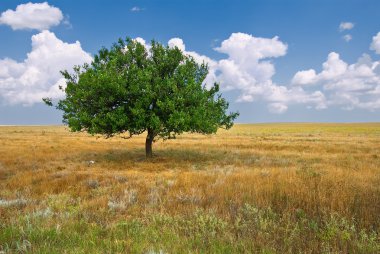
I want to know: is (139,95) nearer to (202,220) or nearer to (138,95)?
(138,95)

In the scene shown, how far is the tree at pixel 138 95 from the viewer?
23.6m

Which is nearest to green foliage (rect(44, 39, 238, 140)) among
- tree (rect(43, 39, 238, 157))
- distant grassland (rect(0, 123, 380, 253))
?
tree (rect(43, 39, 238, 157))

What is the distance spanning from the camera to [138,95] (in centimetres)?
2434

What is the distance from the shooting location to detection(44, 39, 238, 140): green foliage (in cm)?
2358

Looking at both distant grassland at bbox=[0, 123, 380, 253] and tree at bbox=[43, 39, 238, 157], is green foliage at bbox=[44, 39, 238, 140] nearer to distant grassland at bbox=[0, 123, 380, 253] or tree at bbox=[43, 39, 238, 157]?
tree at bbox=[43, 39, 238, 157]

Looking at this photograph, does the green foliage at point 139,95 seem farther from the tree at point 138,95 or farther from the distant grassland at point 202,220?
the distant grassland at point 202,220

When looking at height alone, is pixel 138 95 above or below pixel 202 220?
above

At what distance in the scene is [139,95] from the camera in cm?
2445

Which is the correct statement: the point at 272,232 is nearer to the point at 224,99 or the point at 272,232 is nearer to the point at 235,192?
the point at 235,192

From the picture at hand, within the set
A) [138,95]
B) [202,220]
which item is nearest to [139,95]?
[138,95]

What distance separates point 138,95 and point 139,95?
0.41ft

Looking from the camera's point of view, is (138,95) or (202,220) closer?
(202,220)

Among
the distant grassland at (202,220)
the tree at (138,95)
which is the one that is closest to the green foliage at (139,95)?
the tree at (138,95)

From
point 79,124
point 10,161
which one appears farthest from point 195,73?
point 10,161
